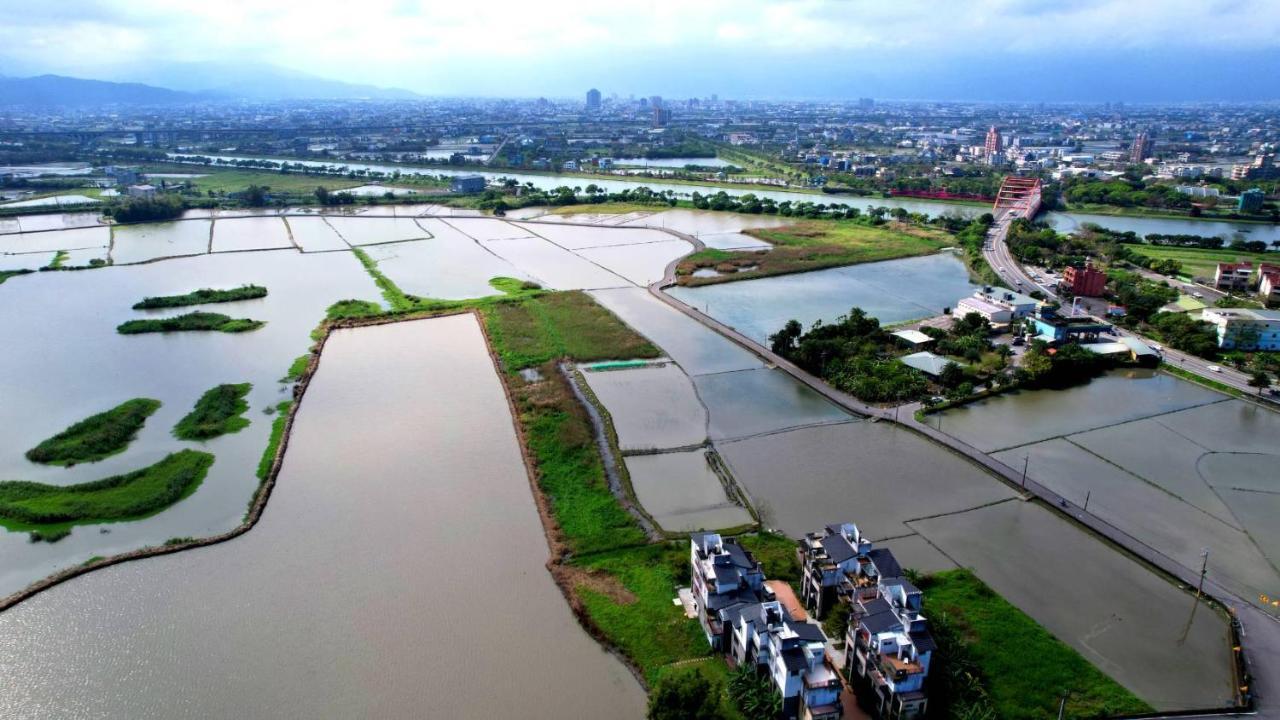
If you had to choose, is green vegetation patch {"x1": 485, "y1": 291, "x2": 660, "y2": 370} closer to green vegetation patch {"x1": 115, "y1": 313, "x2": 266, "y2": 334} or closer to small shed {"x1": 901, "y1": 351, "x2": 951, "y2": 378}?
small shed {"x1": 901, "y1": 351, "x2": 951, "y2": 378}

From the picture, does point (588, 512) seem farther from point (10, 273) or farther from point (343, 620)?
point (10, 273)

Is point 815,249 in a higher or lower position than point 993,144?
lower

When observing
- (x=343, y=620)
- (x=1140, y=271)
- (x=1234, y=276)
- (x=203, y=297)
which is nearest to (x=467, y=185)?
(x=203, y=297)

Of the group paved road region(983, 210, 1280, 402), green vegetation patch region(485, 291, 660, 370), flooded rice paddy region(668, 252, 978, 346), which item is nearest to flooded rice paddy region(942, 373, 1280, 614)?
paved road region(983, 210, 1280, 402)

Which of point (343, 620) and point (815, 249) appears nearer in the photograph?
point (343, 620)

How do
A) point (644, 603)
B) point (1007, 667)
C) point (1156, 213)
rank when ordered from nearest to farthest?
1. point (1007, 667)
2. point (644, 603)
3. point (1156, 213)

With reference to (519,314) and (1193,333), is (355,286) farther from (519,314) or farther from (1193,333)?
(1193,333)

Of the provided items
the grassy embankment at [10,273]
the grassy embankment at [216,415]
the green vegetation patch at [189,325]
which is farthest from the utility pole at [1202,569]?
the grassy embankment at [10,273]
